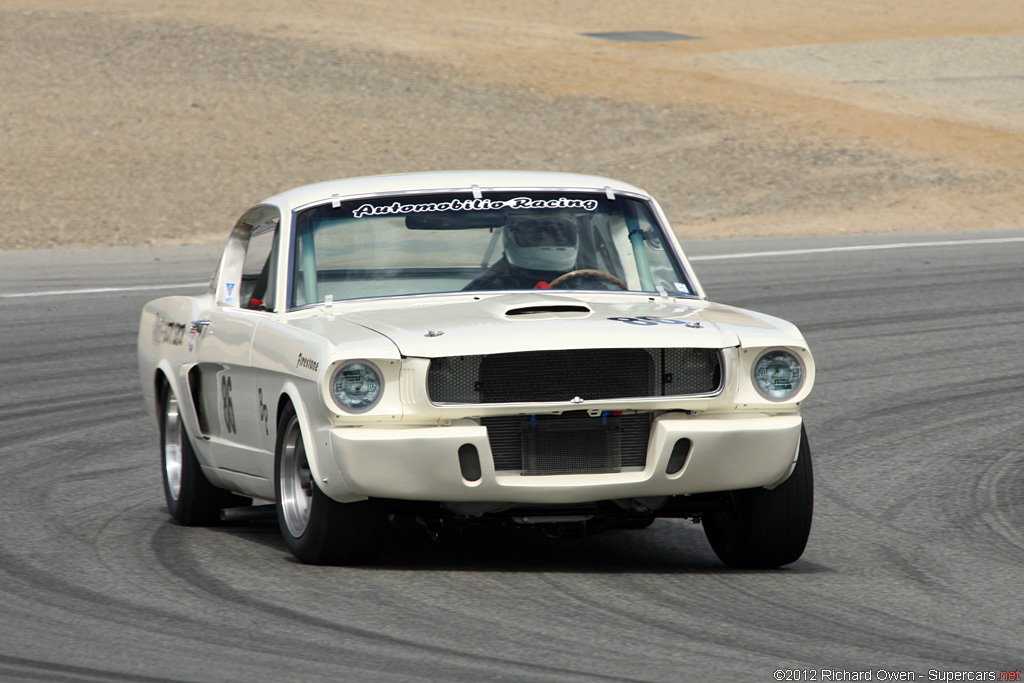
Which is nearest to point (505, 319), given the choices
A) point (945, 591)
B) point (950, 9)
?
point (945, 591)

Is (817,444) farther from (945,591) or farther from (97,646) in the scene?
(97,646)

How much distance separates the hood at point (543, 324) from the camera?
18.0 ft

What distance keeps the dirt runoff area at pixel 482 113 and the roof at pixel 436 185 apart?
1571 cm

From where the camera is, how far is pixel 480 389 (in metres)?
5.51

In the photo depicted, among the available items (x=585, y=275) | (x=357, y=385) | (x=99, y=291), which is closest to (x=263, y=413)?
(x=357, y=385)

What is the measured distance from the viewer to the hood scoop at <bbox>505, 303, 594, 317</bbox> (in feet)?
19.4

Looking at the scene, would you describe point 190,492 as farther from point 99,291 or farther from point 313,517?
point 99,291

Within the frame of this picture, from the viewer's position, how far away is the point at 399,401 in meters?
5.46

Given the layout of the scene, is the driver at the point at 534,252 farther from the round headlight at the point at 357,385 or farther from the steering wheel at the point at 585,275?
the round headlight at the point at 357,385

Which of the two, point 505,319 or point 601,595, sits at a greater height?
point 505,319

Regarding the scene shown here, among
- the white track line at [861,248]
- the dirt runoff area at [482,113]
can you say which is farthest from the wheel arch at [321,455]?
the dirt runoff area at [482,113]

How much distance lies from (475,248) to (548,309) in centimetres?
92

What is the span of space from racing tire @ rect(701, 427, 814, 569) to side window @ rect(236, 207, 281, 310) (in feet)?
6.81

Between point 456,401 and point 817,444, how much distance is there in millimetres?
3801
